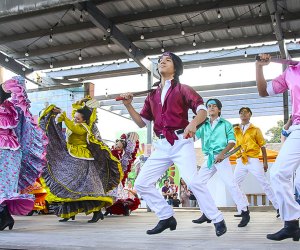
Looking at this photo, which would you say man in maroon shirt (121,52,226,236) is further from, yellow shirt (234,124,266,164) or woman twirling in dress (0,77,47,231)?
yellow shirt (234,124,266,164)

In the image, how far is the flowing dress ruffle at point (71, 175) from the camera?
19.2ft

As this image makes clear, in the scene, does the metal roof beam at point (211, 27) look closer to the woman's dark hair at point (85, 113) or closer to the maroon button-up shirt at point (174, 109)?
the woman's dark hair at point (85, 113)

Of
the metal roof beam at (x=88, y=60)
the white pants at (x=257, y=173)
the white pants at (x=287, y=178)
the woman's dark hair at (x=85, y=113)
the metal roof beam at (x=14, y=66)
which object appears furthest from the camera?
the metal roof beam at (x=88, y=60)

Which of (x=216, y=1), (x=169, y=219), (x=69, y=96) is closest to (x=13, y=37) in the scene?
(x=69, y=96)

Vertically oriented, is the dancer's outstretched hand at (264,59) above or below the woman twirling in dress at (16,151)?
above

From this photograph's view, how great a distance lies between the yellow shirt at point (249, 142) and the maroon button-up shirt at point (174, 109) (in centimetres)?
286

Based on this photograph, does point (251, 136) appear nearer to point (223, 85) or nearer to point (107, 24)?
point (107, 24)

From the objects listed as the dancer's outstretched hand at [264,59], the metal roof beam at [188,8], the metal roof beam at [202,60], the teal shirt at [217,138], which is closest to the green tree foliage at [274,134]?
the metal roof beam at [202,60]

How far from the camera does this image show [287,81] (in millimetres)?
3441

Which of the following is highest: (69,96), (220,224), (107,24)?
(107,24)

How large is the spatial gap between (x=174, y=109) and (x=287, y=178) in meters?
1.03

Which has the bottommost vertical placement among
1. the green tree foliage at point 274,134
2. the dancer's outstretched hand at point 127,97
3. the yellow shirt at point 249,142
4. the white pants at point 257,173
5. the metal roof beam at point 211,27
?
the white pants at point 257,173

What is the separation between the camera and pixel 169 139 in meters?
3.68

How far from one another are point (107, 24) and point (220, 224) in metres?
7.87
